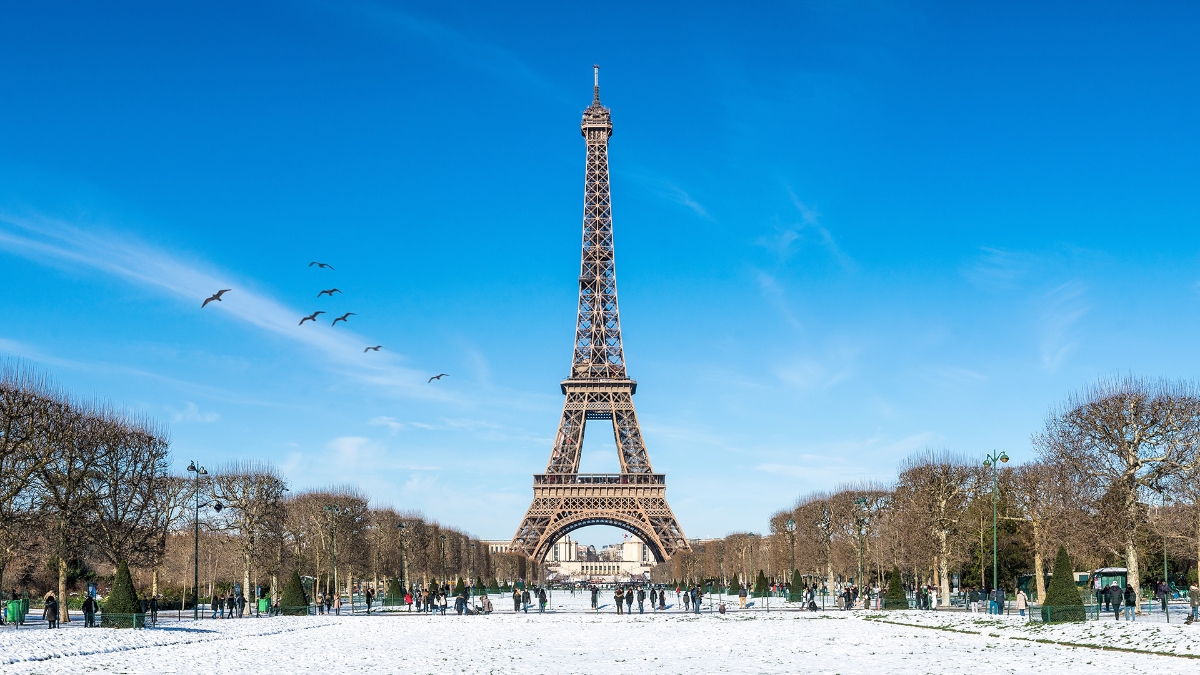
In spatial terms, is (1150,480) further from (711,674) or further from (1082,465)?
(711,674)

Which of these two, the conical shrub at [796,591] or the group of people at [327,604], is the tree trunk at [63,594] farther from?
the conical shrub at [796,591]

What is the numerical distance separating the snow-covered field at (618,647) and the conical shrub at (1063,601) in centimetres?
108

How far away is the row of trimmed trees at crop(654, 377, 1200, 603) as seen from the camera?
50438mm

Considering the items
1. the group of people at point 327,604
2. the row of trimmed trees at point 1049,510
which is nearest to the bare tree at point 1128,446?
the row of trimmed trees at point 1049,510

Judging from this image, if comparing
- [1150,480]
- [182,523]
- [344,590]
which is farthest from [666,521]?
[1150,480]

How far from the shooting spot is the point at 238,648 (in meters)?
36.0

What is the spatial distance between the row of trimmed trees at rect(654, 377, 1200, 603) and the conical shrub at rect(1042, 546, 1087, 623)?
8.42 metres

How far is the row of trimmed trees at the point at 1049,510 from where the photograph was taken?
1986 inches

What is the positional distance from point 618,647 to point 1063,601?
1688 centimetres

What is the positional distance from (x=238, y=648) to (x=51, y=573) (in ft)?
152

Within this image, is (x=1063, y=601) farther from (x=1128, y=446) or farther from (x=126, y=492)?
(x=126, y=492)

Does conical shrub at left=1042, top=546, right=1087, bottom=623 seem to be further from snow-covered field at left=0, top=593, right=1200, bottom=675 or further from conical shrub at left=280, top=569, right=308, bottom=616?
conical shrub at left=280, top=569, right=308, bottom=616

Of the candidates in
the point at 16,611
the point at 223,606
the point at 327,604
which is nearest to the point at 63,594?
the point at 16,611

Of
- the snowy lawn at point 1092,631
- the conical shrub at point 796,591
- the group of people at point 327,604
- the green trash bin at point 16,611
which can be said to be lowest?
the conical shrub at point 796,591
